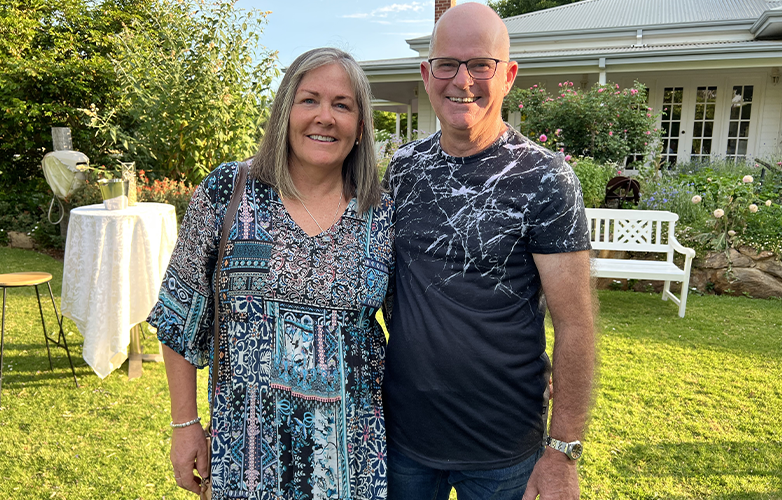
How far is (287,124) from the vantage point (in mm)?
1625

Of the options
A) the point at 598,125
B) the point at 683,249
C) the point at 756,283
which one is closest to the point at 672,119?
the point at 598,125

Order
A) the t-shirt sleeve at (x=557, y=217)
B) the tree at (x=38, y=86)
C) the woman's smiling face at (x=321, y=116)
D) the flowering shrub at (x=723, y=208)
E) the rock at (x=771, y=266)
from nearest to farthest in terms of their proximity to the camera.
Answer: the t-shirt sleeve at (x=557, y=217)
the woman's smiling face at (x=321, y=116)
the rock at (x=771, y=266)
the flowering shrub at (x=723, y=208)
the tree at (x=38, y=86)

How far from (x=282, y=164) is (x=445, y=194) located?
493mm

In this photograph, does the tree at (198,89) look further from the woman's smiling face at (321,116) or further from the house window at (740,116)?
the house window at (740,116)

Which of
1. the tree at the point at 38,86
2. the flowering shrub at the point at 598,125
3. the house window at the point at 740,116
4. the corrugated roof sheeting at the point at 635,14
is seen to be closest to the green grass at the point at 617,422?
the flowering shrub at the point at 598,125

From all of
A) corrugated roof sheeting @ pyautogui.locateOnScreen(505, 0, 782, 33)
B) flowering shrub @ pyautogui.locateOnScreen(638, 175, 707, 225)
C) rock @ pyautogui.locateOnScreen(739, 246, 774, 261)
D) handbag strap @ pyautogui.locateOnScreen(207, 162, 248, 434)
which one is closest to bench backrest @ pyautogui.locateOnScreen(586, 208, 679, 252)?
flowering shrub @ pyautogui.locateOnScreen(638, 175, 707, 225)

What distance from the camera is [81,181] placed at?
27.3 feet

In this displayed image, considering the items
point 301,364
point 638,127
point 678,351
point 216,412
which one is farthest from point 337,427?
point 638,127

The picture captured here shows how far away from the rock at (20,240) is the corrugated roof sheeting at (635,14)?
13125mm

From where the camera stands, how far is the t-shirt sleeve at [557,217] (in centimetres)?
148

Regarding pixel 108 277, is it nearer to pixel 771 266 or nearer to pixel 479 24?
pixel 479 24

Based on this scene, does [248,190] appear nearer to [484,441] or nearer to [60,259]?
[484,441]

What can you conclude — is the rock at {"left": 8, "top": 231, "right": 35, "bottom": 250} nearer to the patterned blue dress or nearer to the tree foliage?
the tree foliage

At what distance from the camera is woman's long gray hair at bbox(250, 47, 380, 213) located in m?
1.60
